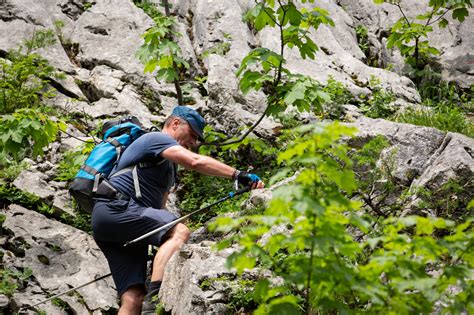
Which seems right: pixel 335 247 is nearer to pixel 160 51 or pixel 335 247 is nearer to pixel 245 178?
pixel 245 178

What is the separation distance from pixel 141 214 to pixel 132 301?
90cm

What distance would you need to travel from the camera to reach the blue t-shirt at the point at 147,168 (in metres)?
6.00

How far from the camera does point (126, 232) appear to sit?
5.84 m

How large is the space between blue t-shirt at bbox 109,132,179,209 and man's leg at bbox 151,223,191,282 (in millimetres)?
427

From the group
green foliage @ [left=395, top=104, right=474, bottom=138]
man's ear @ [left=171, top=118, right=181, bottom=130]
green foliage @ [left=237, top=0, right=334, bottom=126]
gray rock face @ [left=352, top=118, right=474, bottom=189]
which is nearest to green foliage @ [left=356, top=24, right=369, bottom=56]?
green foliage @ [left=395, top=104, right=474, bottom=138]

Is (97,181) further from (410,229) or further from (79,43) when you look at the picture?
(79,43)

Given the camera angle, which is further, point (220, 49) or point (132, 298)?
point (220, 49)

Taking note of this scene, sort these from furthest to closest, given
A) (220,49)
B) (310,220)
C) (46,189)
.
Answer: (220,49) < (46,189) < (310,220)

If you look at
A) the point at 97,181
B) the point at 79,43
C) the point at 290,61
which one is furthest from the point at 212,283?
the point at 79,43

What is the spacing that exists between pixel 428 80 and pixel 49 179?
8.28 meters

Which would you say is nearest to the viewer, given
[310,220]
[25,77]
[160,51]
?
[310,220]

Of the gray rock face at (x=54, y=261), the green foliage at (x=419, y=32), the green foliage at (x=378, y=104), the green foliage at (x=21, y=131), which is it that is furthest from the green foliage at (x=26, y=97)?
the green foliage at (x=419, y=32)

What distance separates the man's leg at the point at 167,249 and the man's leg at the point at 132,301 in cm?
19

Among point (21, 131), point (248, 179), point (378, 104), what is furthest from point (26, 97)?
point (378, 104)
